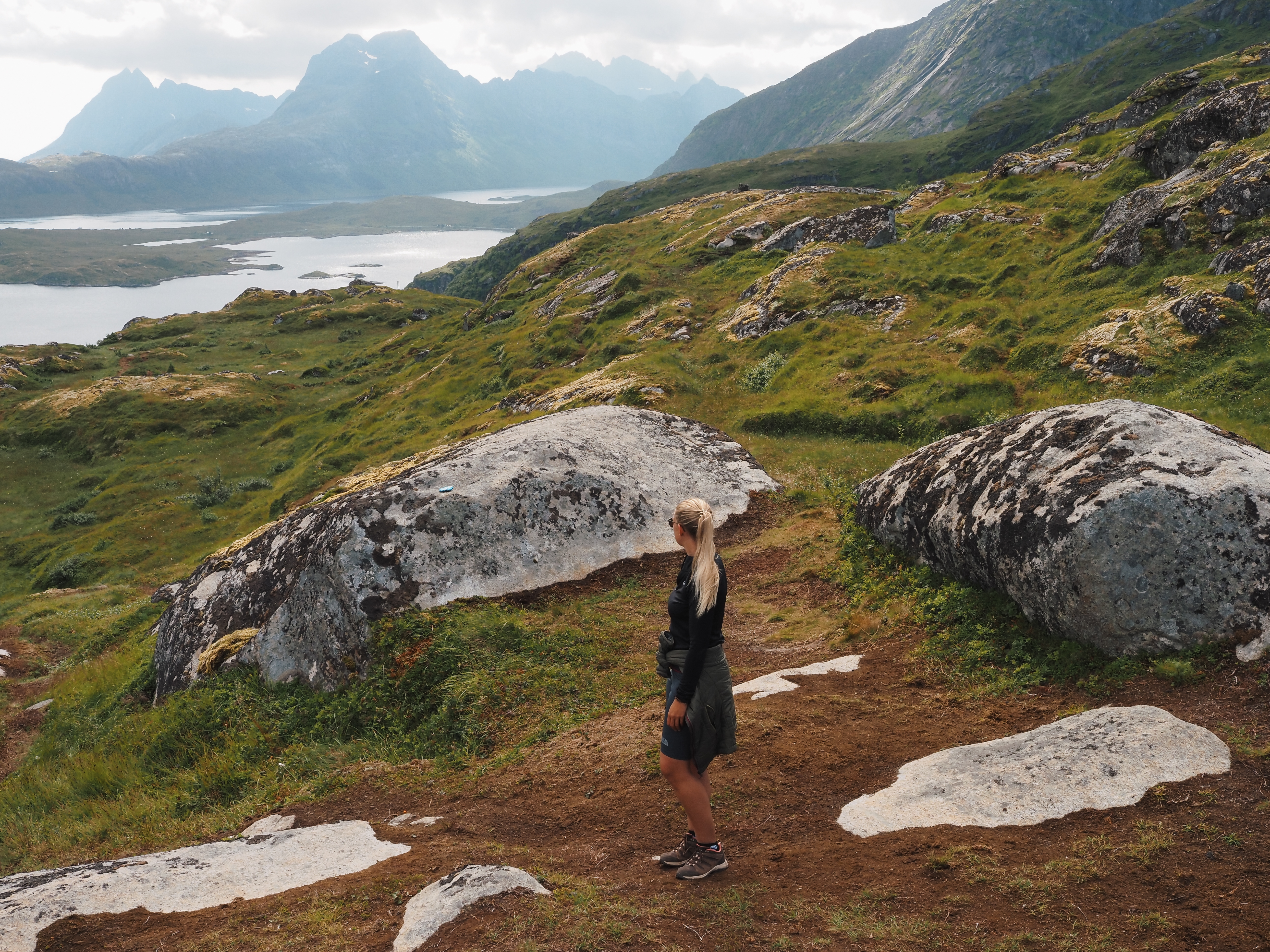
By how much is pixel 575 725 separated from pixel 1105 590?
8747 millimetres

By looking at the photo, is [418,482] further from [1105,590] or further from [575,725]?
[1105,590]

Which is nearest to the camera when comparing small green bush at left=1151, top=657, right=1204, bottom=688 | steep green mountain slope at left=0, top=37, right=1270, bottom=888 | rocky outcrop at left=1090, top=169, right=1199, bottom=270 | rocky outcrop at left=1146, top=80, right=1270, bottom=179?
small green bush at left=1151, top=657, right=1204, bottom=688

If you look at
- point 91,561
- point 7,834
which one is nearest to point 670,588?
point 7,834

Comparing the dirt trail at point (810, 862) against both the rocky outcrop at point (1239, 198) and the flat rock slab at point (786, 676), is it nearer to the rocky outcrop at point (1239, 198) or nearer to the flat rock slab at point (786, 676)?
the flat rock slab at point (786, 676)

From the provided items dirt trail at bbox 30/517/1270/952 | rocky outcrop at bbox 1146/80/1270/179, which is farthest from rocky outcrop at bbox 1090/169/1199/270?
dirt trail at bbox 30/517/1270/952

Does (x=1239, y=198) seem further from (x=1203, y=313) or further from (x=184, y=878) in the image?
(x=184, y=878)

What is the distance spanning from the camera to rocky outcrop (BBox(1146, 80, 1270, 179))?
37781 mm

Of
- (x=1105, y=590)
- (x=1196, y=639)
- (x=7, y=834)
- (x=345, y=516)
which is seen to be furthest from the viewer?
(x=345, y=516)

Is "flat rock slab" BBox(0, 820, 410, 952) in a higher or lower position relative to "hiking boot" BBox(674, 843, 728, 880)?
lower

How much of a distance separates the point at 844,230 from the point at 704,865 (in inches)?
2307

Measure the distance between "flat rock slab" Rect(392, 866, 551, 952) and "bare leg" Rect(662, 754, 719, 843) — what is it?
1.72 m

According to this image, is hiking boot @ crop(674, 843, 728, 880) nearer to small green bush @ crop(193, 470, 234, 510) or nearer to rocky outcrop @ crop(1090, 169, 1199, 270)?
rocky outcrop @ crop(1090, 169, 1199, 270)

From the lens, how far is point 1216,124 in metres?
39.2

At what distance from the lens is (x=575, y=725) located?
12070 millimetres
